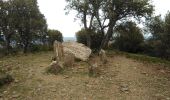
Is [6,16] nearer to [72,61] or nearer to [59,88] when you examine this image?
[72,61]

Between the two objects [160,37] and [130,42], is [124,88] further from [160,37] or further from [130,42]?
[130,42]

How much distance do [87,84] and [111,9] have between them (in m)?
14.7

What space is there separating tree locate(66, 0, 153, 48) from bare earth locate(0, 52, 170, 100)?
9.09m

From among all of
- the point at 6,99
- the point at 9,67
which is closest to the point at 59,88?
the point at 6,99

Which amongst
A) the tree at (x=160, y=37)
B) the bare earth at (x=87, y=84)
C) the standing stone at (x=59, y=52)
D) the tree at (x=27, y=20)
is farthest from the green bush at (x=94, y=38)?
the bare earth at (x=87, y=84)

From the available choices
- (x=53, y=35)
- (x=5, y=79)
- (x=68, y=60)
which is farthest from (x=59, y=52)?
(x=53, y=35)

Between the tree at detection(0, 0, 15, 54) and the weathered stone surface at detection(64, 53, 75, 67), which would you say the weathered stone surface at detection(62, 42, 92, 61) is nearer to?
the weathered stone surface at detection(64, 53, 75, 67)

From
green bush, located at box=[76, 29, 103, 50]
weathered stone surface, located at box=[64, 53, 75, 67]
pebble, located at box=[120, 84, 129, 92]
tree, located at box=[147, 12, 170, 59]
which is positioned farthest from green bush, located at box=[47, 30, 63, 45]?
pebble, located at box=[120, 84, 129, 92]

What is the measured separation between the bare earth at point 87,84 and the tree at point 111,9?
29.8ft

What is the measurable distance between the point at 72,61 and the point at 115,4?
35.0 ft

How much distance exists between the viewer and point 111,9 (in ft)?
106

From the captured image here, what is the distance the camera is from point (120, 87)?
19.2 metres

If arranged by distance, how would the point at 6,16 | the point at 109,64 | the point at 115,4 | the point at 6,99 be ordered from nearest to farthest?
1. the point at 6,99
2. the point at 109,64
3. the point at 115,4
4. the point at 6,16

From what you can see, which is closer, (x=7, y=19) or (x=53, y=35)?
(x=7, y=19)
